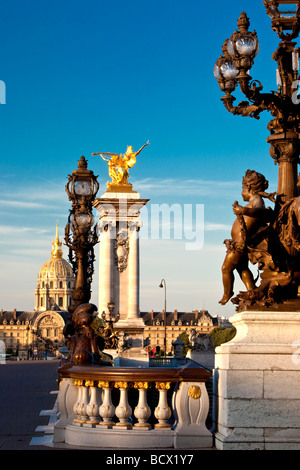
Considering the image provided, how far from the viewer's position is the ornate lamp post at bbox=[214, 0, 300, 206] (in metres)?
11.4

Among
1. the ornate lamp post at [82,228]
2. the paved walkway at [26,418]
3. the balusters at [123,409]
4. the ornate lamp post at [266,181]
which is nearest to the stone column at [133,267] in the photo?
the paved walkway at [26,418]

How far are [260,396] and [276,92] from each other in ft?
14.6

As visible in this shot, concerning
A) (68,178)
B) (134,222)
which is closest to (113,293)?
(134,222)

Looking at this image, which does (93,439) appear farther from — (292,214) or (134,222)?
(134,222)

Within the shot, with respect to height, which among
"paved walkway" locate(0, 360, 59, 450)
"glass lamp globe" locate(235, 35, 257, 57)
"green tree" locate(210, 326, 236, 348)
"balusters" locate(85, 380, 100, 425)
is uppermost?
"glass lamp globe" locate(235, 35, 257, 57)

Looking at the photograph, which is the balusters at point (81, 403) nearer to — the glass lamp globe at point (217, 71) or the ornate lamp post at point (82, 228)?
the glass lamp globe at point (217, 71)

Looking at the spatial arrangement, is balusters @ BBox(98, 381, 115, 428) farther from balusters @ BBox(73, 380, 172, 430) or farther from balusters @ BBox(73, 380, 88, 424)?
balusters @ BBox(73, 380, 88, 424)

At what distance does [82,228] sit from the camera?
1761 centimetres

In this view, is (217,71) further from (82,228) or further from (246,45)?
(82,228)

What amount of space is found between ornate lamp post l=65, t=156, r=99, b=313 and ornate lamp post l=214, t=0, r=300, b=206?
6.21m

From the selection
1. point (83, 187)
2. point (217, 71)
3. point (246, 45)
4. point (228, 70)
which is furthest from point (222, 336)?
point (246, 45)

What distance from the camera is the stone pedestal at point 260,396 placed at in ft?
30.4

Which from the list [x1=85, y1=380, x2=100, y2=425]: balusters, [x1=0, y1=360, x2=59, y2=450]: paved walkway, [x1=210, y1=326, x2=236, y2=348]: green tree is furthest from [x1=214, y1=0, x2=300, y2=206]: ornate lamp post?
[x1=210, y1=326, x2=236, y2=348]: green tree

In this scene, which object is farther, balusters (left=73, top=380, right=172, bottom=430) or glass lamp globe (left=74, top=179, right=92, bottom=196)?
glass lamp globe (left=74, top=179, right=92, bottom=196)
